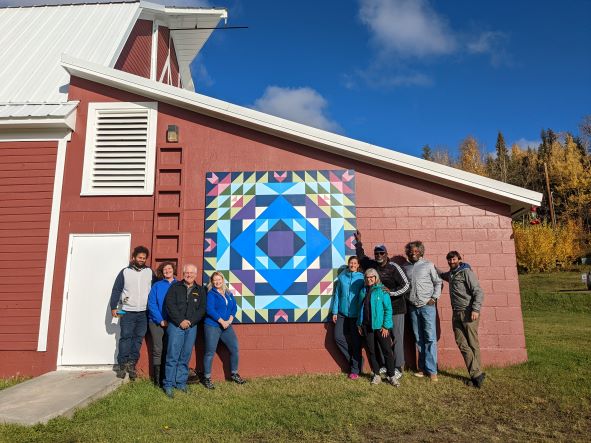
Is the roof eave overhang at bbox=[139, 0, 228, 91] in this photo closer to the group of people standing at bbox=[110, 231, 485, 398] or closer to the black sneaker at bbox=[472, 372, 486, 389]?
the group of people standing at bbox=[110, 231, 485, 398]

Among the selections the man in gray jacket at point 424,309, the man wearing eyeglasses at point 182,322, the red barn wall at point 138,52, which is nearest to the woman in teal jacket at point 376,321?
the man in gray jacket at point 424,309

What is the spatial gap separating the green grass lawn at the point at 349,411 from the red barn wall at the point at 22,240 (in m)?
2.24

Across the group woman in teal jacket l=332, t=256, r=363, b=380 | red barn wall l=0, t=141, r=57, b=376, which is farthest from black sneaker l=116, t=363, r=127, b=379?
woman in teal jacket l=332, t=256, r=363, b=380

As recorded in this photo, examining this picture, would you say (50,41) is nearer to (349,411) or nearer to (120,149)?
(120,149)

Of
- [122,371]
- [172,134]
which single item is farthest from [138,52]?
[122,371]

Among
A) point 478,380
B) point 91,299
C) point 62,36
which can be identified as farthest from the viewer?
point 62,36

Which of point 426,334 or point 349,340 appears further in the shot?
point 349,340

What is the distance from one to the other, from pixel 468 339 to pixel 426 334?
1.90 ft

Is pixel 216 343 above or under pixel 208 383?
above

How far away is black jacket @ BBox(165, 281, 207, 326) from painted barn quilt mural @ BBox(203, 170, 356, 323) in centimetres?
76

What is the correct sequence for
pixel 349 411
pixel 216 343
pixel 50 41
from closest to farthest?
1. pixel 349 411
2. pixel 216 343
3. pixel 50 41

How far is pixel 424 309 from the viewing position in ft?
21.0

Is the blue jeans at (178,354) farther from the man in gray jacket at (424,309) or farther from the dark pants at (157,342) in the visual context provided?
the man in gray jacket at (424,309)

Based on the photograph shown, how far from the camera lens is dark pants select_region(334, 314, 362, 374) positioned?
6.45 m
